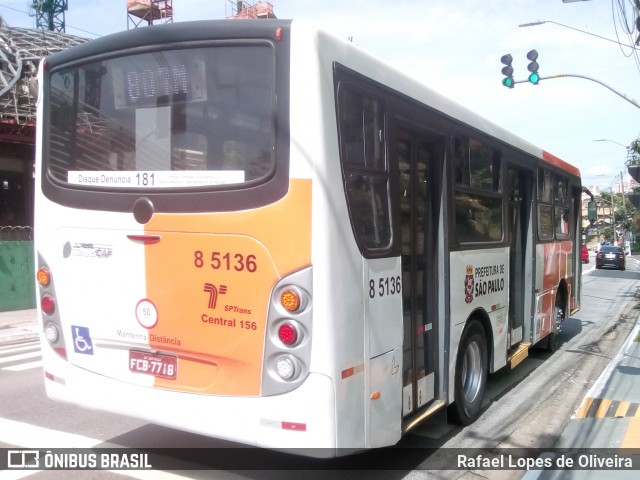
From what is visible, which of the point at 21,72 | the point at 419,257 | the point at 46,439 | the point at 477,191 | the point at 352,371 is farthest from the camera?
the point at 21,72

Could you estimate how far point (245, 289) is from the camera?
12.4ft

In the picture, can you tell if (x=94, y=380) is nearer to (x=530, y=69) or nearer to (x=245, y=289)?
(x=245, y=289)

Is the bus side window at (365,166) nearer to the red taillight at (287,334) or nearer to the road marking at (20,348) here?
the red taillight at (287,334)

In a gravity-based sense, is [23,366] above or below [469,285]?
below

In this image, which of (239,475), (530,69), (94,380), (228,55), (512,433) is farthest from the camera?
(530,69)

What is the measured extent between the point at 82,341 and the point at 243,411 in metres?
1.48

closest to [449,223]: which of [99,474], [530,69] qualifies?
[99,474]

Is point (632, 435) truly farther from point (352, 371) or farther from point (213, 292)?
point (213, 292)

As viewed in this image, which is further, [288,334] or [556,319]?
[556,319]

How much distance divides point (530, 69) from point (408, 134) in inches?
470

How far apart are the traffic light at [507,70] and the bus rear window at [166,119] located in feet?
42.3

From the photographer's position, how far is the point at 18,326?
547 inches

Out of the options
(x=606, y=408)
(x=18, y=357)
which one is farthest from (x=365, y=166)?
(x=18, y=357)

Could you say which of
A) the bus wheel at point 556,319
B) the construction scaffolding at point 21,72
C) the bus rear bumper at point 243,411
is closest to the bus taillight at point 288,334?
the bus rear bumper at point 243,411
